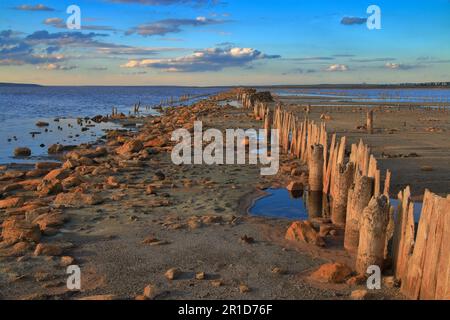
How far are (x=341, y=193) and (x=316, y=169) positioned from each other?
289cm

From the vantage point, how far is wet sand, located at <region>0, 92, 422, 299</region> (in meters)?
6.61

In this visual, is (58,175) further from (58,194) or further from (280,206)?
(280,206)

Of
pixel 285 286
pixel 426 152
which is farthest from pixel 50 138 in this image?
pixel 285 286

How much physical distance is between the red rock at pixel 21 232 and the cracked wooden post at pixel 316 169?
719 centimetres

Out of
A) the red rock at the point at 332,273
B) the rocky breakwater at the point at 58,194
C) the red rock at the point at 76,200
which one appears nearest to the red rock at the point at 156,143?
the rocky breakwater at the point at 58,194

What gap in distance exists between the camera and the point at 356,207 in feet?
27.2

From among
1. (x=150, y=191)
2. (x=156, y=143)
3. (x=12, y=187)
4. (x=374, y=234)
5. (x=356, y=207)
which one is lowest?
(x=12, y=187)

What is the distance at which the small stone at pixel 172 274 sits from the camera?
6.95 meters

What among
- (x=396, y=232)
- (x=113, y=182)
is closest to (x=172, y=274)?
(x=396, y=232)

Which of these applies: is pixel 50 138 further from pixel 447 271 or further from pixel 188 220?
pixel 447 271
